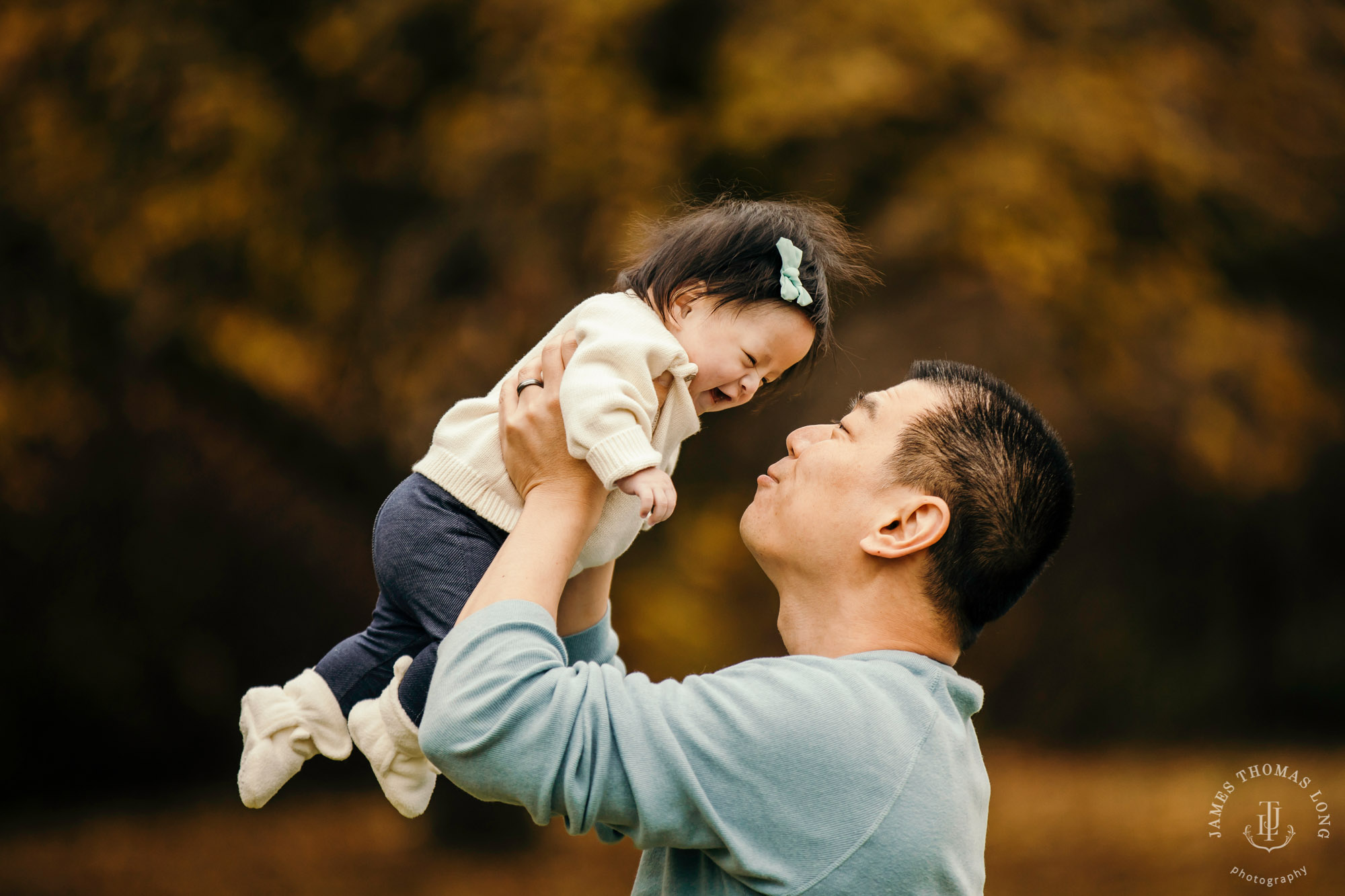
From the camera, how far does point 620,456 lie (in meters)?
1.17

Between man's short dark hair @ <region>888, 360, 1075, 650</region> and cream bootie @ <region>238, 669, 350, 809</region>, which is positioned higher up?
man's short dark hair @ <region>888, 360, 1075, 650</region>

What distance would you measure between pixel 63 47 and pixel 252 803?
393 centimetres

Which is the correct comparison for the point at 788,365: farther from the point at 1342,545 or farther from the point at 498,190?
the point at 1342,545

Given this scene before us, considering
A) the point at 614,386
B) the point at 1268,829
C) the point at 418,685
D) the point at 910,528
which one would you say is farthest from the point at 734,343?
the point at 1268,829

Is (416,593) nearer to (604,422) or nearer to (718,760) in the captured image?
(604,422)

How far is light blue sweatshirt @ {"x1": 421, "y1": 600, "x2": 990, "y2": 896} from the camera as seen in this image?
961 millimetres

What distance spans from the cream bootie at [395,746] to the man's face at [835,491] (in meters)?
0.49

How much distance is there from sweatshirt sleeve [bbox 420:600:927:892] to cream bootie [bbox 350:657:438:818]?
0.27 meters

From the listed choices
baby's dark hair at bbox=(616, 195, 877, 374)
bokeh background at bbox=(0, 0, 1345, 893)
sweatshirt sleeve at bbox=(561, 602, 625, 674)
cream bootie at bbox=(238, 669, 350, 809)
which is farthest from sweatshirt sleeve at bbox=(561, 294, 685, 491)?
bokeh background at bbox=(0, 0, 1345, 893)

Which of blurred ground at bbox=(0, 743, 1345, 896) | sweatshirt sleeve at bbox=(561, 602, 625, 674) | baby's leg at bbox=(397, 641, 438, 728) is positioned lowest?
blurred ground at bbox=(0, 743, 1345, 896)

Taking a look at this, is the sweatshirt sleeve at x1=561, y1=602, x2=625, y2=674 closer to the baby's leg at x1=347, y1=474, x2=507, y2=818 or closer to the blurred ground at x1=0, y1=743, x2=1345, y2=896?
the baby's leg at x1=347, y1=474, x2=507, y2=818

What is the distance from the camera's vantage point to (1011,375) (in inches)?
169

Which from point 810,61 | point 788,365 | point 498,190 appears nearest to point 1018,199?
point 810,61

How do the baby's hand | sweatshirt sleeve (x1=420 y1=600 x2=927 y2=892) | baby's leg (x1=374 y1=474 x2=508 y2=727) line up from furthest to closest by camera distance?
baby's leg (x1=374 y1=474 x2=508 y2=727), the baby's hand, sweatshirt sleeve (x1=420 y1=600 x2=927 y2=892)
